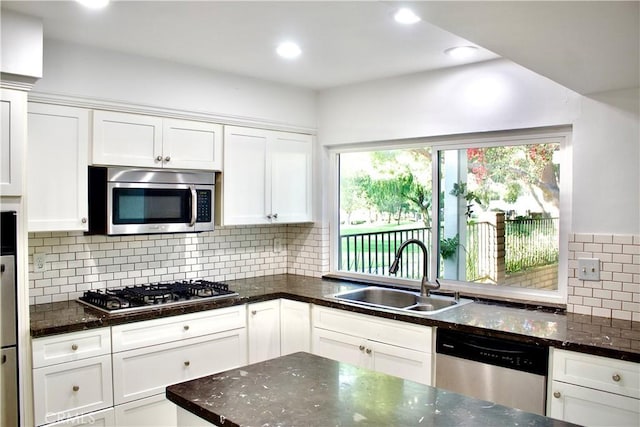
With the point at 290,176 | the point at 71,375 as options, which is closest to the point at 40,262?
the point at 71,375

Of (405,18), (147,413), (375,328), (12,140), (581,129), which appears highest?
(405,18)

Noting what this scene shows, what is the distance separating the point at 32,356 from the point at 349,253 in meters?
2.42

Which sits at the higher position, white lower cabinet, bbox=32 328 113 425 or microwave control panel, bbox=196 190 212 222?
microwave control panel, bbox=196 190 212 222

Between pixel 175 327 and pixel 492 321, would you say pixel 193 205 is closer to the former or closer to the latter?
pixel 175 327

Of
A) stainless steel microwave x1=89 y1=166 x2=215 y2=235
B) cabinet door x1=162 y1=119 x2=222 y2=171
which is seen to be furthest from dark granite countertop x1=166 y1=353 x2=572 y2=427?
cabinet door x1=162 y1=119 x2=222 y2=171

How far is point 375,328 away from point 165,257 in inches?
63.2

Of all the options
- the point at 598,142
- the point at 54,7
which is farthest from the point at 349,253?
the point at 54,7

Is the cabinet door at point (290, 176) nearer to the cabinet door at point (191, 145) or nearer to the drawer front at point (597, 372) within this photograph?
the cabinet door at point (191, 145)

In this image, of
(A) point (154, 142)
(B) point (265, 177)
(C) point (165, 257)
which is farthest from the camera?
(B) point (265, 177)

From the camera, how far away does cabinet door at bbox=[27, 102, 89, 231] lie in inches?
111

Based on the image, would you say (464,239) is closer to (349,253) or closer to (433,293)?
(433,293)

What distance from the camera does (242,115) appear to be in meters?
3.76

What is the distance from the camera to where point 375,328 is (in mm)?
3123

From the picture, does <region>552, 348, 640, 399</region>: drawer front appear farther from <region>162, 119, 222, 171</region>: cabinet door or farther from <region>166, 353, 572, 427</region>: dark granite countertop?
<region>162, 119, 222, 171</region>: cabinet door
